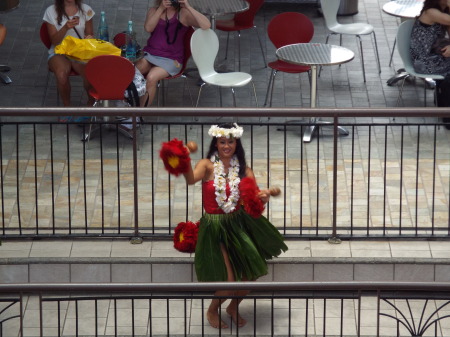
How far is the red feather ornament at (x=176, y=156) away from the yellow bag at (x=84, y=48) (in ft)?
13.5

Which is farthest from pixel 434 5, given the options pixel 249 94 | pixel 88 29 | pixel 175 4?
pixel 88 29

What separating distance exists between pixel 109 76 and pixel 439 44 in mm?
3568

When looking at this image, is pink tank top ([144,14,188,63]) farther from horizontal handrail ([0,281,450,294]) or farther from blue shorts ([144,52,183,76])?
horizontal handrail ([0,281,450,294])

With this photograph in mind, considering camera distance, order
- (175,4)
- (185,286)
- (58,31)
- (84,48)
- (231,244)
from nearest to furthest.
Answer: (185,286) → (231,244) → (84,48) → (175,4) → (58,31)

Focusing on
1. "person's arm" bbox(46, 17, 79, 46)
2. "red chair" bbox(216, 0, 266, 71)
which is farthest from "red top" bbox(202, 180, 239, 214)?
"red chair" bbox(216, 0, 266, 71)

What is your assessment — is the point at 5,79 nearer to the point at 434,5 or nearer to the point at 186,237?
the point at 434,5

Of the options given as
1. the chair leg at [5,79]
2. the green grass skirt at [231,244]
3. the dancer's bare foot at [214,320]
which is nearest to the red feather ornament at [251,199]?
the green grass skirt at [231,244]

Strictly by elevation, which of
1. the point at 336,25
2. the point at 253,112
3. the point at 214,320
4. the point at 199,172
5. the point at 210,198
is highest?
the point at 253,112

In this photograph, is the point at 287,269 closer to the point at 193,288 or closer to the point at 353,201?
the point at 353,201

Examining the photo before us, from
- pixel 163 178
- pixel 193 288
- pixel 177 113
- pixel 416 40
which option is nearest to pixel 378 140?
pixel 416 40

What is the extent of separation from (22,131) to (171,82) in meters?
2.15

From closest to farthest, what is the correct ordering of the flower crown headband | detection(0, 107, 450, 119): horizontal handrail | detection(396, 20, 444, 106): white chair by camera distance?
the flower crown headband, detection(0, 107, 450, 119): horizontal handrail, detection(396, 20, 444, 106): white chair

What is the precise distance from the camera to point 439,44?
44.1 feet

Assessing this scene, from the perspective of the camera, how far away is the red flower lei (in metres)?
9.84
